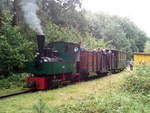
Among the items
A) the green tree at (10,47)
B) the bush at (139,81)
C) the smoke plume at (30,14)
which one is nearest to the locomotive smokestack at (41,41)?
the smoke plume at (30,14)

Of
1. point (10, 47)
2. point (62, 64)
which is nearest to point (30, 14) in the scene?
point (10, 47)

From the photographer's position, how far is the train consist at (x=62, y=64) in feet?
39.8

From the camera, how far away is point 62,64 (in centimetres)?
1319

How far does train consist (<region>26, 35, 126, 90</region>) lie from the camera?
12.1 m

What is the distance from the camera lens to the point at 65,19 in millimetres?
24516

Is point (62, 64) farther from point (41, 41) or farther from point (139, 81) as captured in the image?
point (139, 81)

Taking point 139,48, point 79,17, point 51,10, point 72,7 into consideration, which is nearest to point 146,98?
point 51,10

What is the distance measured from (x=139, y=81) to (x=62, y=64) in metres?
4.20

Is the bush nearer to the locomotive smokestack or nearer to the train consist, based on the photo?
the train consist

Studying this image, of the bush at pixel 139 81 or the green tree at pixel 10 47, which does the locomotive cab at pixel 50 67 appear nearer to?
the green tree at pixel 10 47

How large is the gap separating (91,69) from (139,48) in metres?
37.6

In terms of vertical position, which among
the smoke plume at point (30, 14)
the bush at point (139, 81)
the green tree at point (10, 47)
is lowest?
the bush at point (139, 81)

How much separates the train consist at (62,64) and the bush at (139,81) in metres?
3.51

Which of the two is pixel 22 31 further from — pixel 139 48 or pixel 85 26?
pixel 139 48
